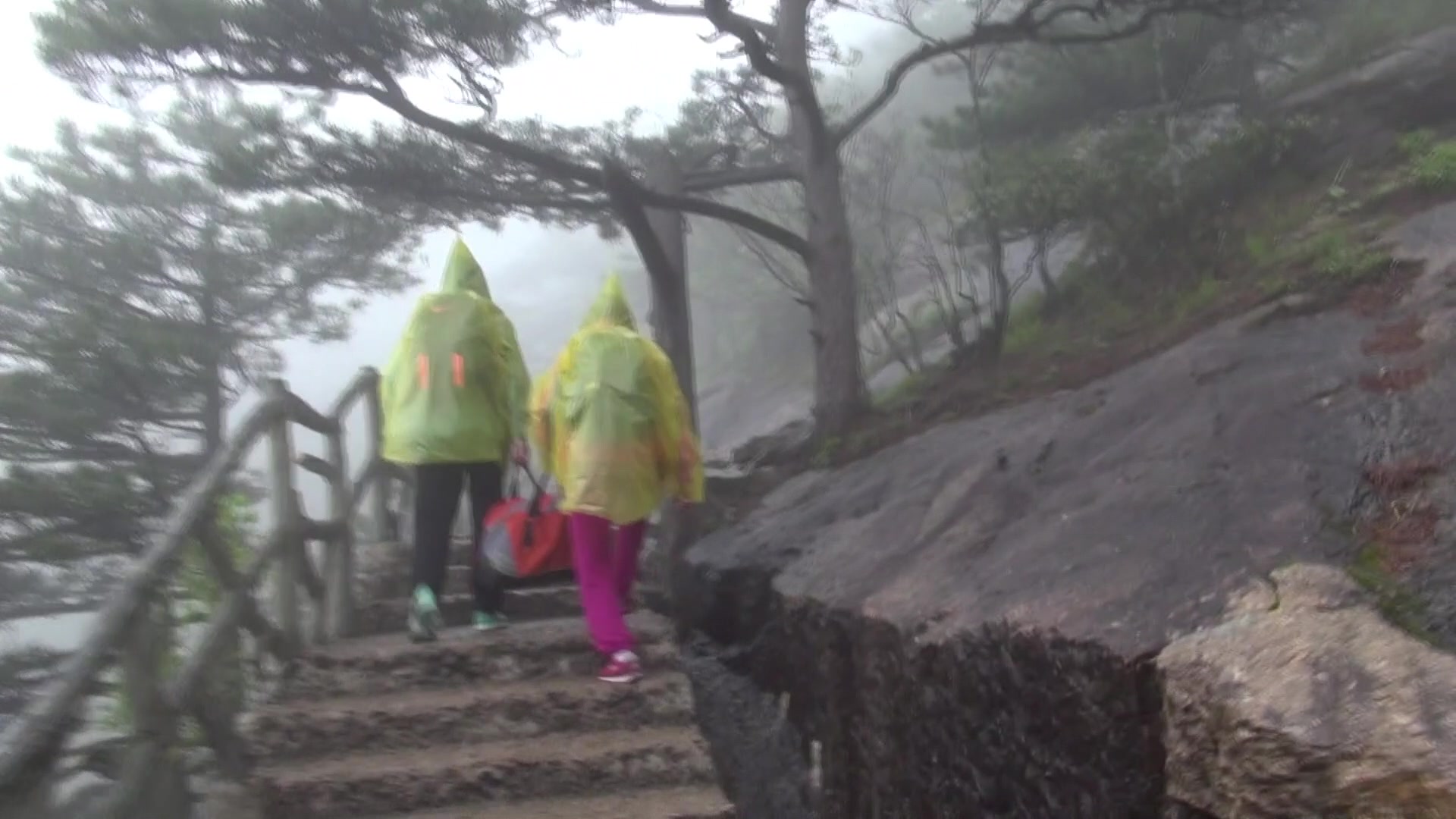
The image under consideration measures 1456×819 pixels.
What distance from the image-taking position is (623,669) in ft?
14.6

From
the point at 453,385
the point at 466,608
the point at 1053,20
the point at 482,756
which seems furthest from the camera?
the point at 1053,20

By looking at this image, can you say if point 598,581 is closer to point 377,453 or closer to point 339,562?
point 339,562

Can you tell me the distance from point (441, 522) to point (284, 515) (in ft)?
1.96

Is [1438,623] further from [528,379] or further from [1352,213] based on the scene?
[1352,213]

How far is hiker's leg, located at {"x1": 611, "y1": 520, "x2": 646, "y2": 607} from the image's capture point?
458 centimetres

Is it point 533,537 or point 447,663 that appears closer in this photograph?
point 447,663

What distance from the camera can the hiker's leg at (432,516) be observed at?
4.71m

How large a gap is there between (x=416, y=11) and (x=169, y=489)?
249 inches

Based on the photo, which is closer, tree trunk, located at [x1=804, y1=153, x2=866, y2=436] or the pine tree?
tree trunk, located at [x1=804, y1=153, x2=866, y2=436]

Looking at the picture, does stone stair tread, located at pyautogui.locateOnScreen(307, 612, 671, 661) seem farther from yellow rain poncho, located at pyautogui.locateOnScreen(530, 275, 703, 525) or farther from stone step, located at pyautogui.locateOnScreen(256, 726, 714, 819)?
yellow rain poncho, located at pyautogui.locateOnScreen(530, 275, 703, 525)

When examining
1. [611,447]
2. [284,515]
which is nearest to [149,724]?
[284,515]

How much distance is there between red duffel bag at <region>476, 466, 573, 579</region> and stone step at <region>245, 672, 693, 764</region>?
47 cm

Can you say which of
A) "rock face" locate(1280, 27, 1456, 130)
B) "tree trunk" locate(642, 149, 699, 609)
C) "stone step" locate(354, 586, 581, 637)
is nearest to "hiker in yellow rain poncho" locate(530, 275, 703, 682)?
"stone step" locate(354, 586, 581, 637)

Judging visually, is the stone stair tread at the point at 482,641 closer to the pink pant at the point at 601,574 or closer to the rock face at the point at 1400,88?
the pink pant at the point at 601,574
